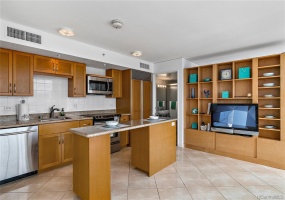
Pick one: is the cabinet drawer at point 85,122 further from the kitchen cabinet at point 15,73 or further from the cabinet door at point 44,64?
the cabinet door at point 44,64

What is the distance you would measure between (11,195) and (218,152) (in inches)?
167

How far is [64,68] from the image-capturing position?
349 centimetres

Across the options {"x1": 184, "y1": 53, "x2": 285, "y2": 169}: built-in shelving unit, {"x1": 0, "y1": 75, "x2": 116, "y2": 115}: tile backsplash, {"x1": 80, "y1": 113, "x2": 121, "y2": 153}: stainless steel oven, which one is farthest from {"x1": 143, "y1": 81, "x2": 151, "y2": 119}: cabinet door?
{"x1": 0, "y1": 75, "x2": 116, "y2": 115}: tile backsplash

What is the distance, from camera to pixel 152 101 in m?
5.40

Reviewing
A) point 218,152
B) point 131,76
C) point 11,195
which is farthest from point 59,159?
point 218,152

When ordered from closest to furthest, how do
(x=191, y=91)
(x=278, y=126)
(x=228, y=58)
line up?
(x=278, y=126) < (x=228, y=58) < (x=191, y=91)

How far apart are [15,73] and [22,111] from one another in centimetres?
73

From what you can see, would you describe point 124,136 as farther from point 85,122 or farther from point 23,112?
point 23,112

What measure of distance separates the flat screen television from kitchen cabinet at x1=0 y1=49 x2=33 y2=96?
14.0ft

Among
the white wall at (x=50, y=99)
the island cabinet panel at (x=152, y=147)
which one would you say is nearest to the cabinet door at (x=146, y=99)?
the white wall at (x=50, y=99)

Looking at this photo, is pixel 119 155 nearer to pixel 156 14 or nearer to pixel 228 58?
pixel 156 14

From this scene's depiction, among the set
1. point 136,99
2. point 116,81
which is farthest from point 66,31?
point 136,99

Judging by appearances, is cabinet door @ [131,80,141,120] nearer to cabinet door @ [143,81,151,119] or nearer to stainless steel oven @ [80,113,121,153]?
cabinet door @ [143,81,151,119]

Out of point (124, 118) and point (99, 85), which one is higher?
point (99, 85)
